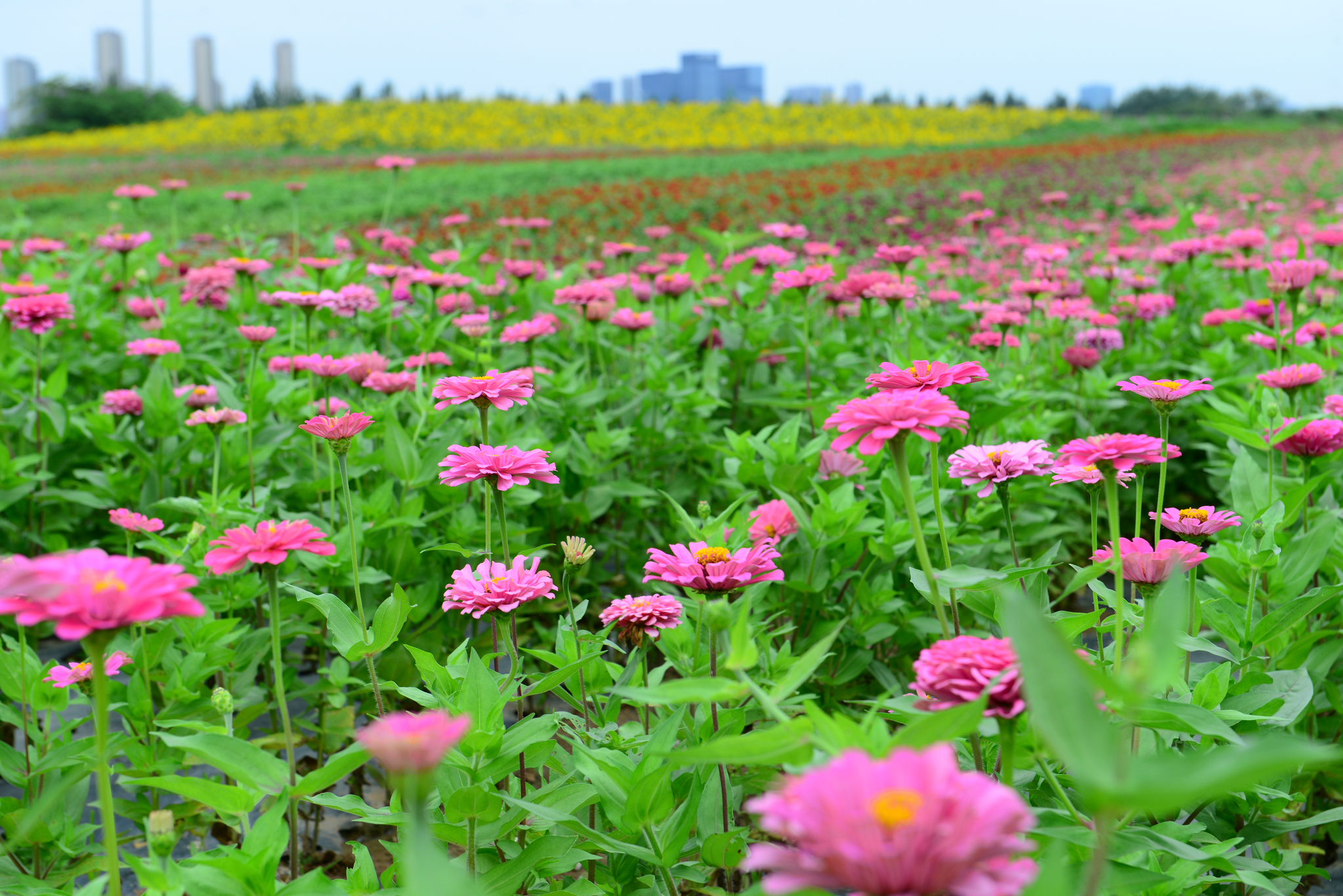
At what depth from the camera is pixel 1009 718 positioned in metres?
0.72

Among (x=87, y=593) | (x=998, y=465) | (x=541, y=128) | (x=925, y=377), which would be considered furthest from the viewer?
(x=541, y=128)

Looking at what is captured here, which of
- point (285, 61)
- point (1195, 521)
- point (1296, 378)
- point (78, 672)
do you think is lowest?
point (78, 672)

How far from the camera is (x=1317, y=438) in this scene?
1.51 meters

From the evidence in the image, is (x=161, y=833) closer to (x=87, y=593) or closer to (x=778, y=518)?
(x=87, y=593)

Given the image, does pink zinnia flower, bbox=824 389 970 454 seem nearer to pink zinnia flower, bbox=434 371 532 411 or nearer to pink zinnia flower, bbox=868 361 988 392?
pink zinnia flower, bbox=868 361 988 392

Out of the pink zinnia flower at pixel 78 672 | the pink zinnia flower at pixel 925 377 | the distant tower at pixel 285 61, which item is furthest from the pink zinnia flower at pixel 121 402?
the distant tower at pixel 285 61

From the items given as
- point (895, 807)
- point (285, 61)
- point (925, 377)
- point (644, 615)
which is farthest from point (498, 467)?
point (285, 61)

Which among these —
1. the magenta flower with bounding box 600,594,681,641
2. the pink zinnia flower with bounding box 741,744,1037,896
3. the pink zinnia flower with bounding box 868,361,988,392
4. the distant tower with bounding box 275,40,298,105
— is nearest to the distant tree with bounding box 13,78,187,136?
the distant tower with bounding box 275,40,298,105

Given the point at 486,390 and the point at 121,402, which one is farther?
the point at 121,402

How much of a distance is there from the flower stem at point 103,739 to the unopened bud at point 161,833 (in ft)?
0.10

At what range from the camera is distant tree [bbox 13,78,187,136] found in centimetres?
3416

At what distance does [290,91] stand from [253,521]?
49.1 metres

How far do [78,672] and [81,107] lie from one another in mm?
40894

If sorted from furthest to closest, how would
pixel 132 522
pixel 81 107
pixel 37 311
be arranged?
pixel 81 107, pixel 37 311, pixel 132 522
